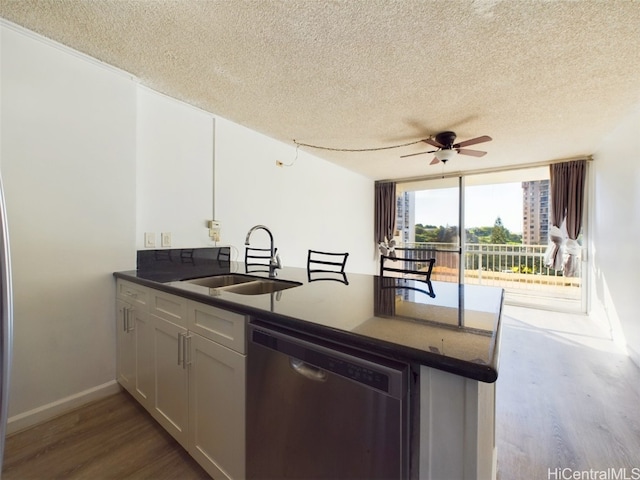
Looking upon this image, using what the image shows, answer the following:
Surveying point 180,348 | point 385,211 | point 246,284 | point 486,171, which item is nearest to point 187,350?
point 180,348

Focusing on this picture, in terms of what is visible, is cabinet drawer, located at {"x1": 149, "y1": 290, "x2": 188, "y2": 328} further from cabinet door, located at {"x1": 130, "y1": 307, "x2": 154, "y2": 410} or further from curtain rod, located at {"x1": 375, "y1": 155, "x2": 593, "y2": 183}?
curtain rod, located at {"x1": 375, "y1": 155, "x2": 593, "y2": 183}

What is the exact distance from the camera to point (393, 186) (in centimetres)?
568

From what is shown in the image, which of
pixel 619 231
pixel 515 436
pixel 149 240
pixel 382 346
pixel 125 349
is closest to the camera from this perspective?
pixel 382 346

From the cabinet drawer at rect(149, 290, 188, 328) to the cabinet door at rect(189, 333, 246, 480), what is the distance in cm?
14

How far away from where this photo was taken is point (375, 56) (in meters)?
1.80

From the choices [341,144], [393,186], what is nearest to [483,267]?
[393,186]

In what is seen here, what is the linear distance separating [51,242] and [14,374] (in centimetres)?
77

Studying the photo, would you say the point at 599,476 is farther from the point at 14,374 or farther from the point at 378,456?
the point at 14,374

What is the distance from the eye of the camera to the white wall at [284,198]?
2850 mm

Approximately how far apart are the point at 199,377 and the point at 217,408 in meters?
0.18

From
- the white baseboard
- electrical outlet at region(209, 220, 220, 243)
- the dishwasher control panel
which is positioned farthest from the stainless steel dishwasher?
electrical outlet at region(209, 220, 220, 243)

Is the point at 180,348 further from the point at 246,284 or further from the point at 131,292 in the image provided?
the point at 131,292

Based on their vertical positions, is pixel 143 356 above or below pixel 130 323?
below

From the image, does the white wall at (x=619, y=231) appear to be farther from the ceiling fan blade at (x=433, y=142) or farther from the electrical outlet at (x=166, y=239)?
the electrical outlet at (x=166, y=239)
